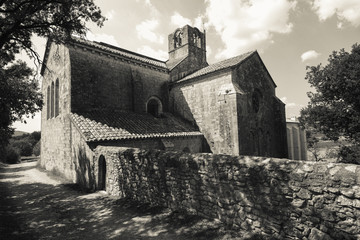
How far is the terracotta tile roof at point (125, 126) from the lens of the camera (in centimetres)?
1033

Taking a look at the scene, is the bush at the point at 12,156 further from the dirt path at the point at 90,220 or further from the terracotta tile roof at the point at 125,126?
→ the dirt path at the point at 90,220

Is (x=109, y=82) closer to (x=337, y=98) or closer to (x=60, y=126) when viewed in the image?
(x=60, y=126)

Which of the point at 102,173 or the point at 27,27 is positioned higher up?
the point at 27,27

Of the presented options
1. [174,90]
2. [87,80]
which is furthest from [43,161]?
[174,90]

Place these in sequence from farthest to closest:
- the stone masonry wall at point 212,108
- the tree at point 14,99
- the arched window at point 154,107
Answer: the arched window at point 154,107, the stone masonry wall at point 212,108, the tree at point 14,99

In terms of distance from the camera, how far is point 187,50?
20.7 metres

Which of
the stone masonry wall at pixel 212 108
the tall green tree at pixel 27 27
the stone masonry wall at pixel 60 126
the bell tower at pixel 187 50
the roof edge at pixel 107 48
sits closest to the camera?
the tall green tree at pixel 27 27

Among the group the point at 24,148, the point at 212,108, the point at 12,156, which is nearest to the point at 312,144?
the point at 212,108

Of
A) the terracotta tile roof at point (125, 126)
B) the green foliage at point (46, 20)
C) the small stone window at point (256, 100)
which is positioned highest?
the green foliage at point (46, 20)

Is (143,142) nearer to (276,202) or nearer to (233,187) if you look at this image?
(233,187)

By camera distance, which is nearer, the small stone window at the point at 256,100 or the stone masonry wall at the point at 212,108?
the stone masonry wall at the point at 212,108

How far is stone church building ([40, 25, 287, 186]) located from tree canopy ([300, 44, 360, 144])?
128 inches

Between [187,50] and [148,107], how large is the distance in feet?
26.5

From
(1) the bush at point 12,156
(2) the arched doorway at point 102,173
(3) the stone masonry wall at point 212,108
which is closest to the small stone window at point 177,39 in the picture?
(3) the stone masonry wall at point 212,108
